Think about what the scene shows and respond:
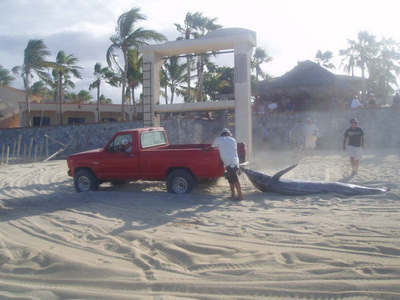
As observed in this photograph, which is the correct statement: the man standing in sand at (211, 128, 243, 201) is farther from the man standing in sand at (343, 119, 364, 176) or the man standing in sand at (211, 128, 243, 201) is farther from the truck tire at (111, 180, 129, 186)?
the man standing in sand at (343, 119, 364, 176)

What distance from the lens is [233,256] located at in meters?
4.37

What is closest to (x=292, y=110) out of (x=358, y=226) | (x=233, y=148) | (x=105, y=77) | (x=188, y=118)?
(x=188, y=118)

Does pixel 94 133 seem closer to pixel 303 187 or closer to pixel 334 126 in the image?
pixel 334 126

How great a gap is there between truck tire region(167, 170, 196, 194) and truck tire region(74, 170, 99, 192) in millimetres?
2216

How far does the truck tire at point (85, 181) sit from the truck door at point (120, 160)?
0.31 m

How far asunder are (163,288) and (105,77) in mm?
33213

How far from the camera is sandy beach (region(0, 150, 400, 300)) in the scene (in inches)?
139

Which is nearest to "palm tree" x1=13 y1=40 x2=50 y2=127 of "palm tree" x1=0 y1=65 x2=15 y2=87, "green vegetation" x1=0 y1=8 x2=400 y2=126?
"green vegetation" x1=0 y1=8 x2=400 y2=126

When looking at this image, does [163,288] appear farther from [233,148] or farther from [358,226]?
[233,148]

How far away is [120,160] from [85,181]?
1.26 meters

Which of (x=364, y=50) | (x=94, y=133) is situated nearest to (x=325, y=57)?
(x=364, y=50)

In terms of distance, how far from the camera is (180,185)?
8562mm

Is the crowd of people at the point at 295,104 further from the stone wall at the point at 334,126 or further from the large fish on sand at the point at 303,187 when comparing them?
the large fish on sand at the point at 303,187

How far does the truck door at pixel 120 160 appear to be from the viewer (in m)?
8.96
